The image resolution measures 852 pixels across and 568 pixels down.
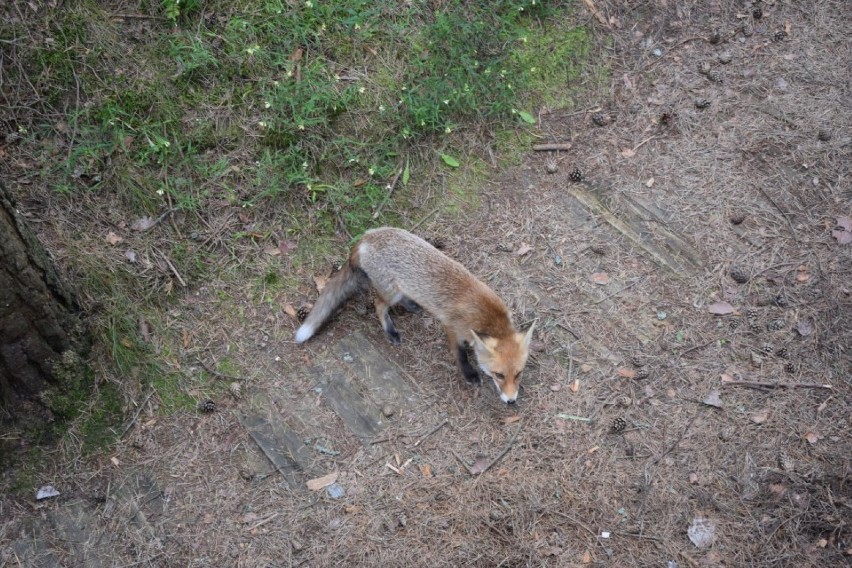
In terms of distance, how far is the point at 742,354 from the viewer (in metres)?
5.05

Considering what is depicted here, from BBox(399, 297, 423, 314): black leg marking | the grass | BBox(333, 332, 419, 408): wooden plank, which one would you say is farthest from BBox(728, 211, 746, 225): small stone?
BBox(333, 332, 419, 408): wooden plank

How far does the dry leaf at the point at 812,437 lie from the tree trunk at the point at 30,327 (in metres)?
5.07

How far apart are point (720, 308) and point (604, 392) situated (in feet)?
4.10

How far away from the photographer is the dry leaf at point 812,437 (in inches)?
181

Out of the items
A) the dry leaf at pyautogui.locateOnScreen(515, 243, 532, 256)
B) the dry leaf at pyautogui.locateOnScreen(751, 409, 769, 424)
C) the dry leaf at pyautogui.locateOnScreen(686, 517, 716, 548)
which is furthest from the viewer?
the dry leaf at pyautogui.locateOnScreen(515, 243, 532, 256)

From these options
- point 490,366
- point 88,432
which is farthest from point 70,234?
point 490,366

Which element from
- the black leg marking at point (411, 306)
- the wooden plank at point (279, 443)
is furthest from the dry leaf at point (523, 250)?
the wooden plank at point (279, 443)

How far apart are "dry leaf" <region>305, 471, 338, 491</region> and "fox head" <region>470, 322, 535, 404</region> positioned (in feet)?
4.36

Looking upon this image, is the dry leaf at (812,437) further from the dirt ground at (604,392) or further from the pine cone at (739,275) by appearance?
the pine cone at (739,275)

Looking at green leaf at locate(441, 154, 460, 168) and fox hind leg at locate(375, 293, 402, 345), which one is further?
green leaf at locate(441, 154, 460, 168)

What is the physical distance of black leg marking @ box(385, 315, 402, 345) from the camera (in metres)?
5.27

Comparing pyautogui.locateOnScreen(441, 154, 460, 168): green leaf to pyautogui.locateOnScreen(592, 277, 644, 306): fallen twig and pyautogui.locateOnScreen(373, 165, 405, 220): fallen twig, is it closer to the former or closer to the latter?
pyautogui.locateOnScreen(373, 165, 405, 220): fallen twig

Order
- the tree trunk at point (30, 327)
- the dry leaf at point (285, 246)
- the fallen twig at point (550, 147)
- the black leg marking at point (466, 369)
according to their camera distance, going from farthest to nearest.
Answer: the fallen twig at point (550, 147), the dry leaf at point (285, 246), the black leg marking at point (466, 369), the tree trunk at point (30, 327)

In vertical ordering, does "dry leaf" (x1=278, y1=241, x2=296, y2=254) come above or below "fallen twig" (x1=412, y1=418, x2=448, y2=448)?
above
